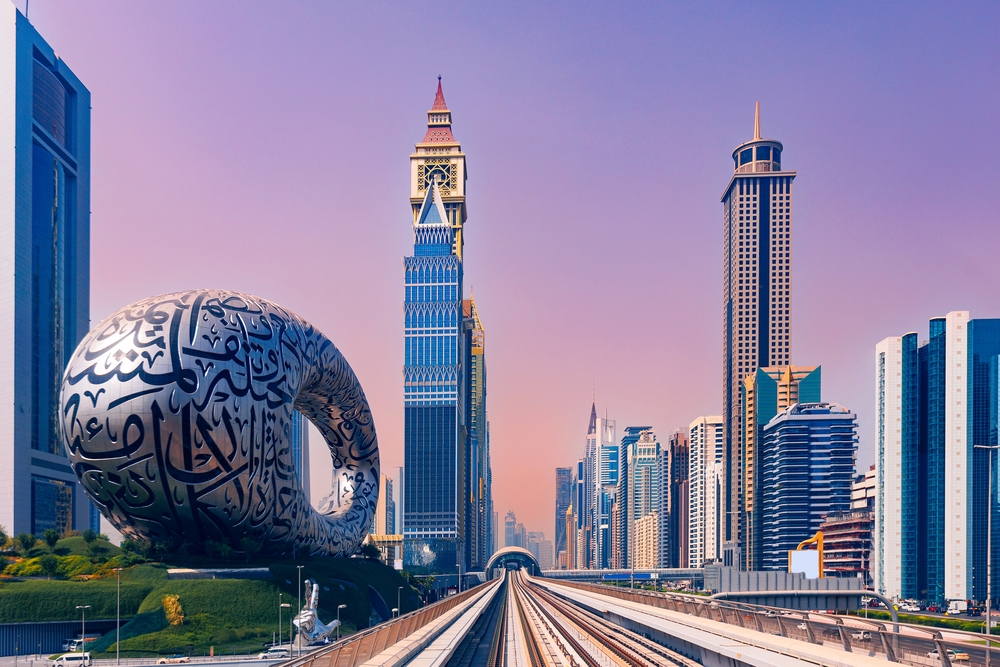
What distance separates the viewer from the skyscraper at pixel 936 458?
9656 centimetres

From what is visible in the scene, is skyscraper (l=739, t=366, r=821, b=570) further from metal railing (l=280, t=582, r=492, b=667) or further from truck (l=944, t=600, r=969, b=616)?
metal railing (l=280, t=582, r=492, b=667)

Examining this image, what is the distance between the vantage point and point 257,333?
Result: 4472 cm

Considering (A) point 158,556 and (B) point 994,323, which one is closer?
(A) point 158,556

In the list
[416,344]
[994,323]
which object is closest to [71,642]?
[994,323]

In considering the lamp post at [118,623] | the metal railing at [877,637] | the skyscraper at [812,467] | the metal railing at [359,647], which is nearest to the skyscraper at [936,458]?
the skyscraper at [812,467]

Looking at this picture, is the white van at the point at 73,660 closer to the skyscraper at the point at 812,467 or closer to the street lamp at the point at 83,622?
the street lamp at the point at 83,622

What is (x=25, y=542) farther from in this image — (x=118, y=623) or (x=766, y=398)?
(x=766, y=398)

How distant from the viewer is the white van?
35.8 m

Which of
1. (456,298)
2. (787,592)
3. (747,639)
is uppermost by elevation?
(456,298)

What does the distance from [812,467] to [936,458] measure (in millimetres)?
45113

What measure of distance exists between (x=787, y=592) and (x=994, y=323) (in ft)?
171

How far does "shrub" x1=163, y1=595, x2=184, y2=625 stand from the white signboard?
5947cm

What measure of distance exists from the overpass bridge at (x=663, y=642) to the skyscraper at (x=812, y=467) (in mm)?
103949

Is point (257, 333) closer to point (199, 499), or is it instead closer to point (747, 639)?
point (199, 499)
